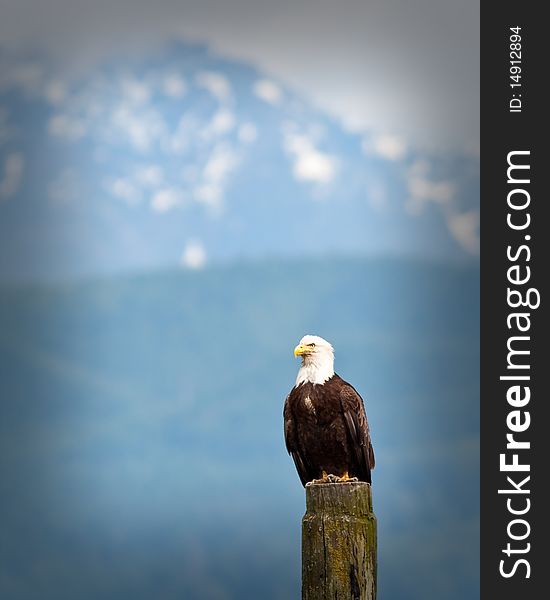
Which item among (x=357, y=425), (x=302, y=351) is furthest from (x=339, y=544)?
(x=302, y=351)

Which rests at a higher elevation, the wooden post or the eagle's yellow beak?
the eagle's yellow beak

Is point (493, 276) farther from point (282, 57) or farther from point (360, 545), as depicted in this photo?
point (360, 545)

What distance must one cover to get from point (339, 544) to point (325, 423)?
1.12m

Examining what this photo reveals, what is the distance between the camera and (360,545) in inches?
88.1

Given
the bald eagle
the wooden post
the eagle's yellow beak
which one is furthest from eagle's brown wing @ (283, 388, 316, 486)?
the wooden post

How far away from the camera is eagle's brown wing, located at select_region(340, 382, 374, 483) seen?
11.0ft

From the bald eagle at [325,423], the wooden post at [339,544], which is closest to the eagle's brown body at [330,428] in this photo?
the bald eagle at [325,423]

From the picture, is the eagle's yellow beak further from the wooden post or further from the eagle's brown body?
the wooden post

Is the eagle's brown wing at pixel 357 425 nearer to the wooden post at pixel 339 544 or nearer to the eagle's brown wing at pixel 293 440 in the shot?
the eagle's brown wing at pixel 293 440

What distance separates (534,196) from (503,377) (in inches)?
27.6

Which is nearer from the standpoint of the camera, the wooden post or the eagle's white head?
the wooden post

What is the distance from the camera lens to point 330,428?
336 cm

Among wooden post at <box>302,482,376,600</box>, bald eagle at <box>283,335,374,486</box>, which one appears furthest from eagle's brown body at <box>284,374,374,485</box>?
wooden post at <box>302,482,376,600</box>

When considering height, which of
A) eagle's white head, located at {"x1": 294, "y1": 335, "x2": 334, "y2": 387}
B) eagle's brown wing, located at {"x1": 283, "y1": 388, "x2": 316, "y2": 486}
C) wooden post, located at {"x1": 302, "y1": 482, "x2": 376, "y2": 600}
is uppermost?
eagle's white head, located at {"x1": 294, "y1": 335, "x2": 334, "y2": 387}
